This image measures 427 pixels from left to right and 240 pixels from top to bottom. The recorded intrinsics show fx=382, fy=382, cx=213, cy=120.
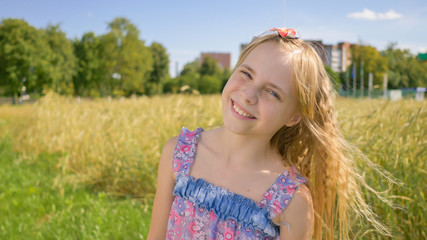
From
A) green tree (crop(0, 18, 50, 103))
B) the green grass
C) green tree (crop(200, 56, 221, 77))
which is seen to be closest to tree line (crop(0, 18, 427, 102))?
green tree (crop(0, 18, 50, 103))

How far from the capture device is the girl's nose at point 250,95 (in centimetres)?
123

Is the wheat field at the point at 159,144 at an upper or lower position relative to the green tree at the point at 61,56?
lower

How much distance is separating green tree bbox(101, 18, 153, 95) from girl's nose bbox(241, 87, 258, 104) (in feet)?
91.0

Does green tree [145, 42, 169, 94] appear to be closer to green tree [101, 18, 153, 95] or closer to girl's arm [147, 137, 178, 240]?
green tree [101, 18, 153, 95]

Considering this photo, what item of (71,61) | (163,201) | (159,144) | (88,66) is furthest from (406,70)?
(88,66)

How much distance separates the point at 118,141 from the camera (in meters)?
4.03

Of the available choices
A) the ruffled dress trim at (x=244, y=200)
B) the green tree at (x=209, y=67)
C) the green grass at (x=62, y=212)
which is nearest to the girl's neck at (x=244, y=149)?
the ruffled dress trim at (x=244, y=200)

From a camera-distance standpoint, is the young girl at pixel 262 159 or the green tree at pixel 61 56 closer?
the young girl at pixel 262 159

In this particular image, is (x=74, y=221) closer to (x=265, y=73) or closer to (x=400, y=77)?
(x=265, y=73)

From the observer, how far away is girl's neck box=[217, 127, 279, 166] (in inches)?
53.9

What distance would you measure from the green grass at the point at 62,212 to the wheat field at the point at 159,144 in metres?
0.17

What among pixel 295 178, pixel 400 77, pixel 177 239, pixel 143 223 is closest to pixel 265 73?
pixel 295 178

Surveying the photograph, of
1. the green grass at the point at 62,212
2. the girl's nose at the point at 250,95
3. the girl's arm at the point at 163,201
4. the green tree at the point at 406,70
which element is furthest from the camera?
the green tree at the point at 406,70

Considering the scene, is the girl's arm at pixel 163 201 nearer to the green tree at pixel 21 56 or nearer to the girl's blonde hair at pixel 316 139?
the girl's blonde hair at pixel 316 139
